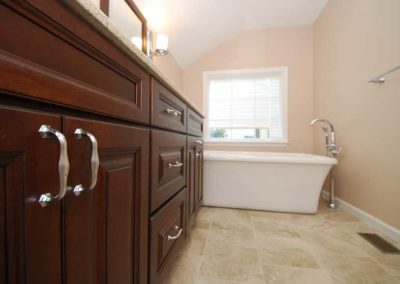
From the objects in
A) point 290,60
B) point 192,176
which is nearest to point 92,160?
point 192,176

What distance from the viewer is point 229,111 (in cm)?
295

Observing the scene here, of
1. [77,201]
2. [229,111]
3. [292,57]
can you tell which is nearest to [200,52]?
[229,111]

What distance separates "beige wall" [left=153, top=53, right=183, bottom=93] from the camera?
2.09 m

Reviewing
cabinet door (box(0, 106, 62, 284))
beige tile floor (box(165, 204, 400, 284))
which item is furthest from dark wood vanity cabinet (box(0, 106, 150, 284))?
beige tile floor (box(165, 204, 400, 284))

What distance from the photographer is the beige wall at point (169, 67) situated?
2.09m

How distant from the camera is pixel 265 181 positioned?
5.85 ft

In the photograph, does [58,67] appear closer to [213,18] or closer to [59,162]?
[59,162]

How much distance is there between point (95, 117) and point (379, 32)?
6.90 feet

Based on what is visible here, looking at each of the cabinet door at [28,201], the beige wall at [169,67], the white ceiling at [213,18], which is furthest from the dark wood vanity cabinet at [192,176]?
the white ceiling at [213,18]

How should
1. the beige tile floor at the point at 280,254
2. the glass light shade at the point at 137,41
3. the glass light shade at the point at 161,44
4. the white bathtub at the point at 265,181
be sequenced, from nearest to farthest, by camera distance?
1. the beige tile floor at the point at 280,254
2. the glass light shade at the point at 137,41
3. the white bathtub at the point at 265,181
4. the glass light shade at the point at 161,44

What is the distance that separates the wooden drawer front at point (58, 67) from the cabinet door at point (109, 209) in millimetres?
45

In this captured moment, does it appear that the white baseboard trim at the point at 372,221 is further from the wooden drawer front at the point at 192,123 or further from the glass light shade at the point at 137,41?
the glass light shade at the point at 137,41

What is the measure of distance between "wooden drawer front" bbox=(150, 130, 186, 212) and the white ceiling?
1437 millimetres

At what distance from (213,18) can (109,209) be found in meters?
2.56
